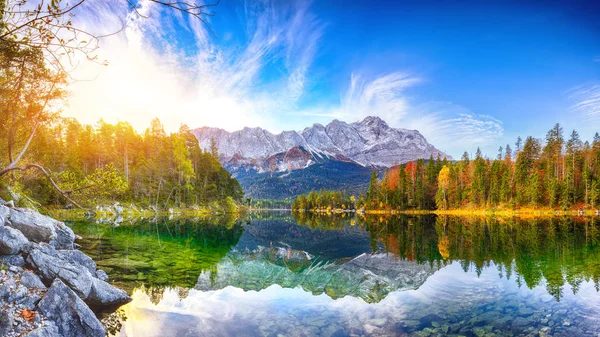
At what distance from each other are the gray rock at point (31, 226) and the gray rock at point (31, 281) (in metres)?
5.81

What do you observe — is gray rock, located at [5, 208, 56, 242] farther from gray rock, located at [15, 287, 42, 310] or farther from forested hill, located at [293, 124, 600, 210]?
forested hill, located at [293, 124, 600, 210]

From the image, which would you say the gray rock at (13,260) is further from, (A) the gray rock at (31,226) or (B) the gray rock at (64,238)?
(B) the gray rock at (64,238)

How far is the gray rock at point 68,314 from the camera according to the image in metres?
A: 8.13

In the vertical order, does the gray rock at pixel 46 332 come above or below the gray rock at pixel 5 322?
below

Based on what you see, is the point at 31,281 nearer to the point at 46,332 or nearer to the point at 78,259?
the point at 46,332

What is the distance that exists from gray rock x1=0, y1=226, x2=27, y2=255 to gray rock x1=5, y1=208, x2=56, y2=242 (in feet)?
11.2

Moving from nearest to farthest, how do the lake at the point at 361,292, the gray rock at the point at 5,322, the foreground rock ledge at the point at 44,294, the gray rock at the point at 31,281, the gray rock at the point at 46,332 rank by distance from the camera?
1. the gray rock at the point at 5,322
2. the gray rock at the point at 46,332
3. the foreground rock ledge at the point at 44,294
4. the gray rock at the point at 31,281
5. the lake at the point at 361,292

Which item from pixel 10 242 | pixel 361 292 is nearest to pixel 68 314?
pixel 10 242

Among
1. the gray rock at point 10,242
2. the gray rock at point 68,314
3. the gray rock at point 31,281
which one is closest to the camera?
the gray rock at point 68,314

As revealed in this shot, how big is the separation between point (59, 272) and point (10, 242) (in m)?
1.93

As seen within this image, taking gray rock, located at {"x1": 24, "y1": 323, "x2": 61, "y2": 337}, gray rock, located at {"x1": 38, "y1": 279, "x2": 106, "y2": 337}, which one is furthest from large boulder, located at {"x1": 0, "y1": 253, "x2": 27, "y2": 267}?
gray rock, located at {"x1": 24, "y1": 323, "x2": 61, "y2": 337}

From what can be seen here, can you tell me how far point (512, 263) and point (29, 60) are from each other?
2435cm

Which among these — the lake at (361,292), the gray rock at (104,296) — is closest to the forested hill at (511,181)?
the lake at (361,292)

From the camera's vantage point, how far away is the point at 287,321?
10547 mm
